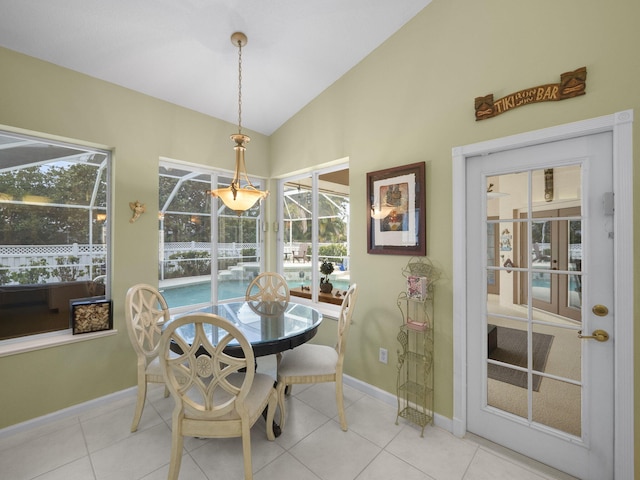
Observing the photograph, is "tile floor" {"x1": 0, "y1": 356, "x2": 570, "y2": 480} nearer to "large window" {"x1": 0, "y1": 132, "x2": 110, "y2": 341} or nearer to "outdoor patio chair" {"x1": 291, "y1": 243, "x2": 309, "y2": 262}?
"large window" {"x1": 0, "y1": 132, "x2": 110, "y2": 341}

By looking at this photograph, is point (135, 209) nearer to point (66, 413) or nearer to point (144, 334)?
point (144, 334)

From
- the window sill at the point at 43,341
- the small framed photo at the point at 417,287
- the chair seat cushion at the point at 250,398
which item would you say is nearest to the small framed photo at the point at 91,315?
the window sill at the point at 43,341

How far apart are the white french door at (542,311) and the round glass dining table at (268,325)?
1.19 m

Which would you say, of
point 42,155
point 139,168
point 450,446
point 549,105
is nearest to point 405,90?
point 549,105

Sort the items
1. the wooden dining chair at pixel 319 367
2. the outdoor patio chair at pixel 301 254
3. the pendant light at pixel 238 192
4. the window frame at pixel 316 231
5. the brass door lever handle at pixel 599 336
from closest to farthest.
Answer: the brass door lever handle at pixel 599 336, the pendant light at pixel 238 192, the wooden dining chair at pixel 319 367, the window frame at pixel 316 231, the outdoor patio chair at pixel 301 254

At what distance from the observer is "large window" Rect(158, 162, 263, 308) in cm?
298

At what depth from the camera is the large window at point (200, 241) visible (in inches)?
117

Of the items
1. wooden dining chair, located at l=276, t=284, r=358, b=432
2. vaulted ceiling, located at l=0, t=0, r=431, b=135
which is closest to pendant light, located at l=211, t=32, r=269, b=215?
vaulted ceiling, located at l=0, t=0, r=431, b=135

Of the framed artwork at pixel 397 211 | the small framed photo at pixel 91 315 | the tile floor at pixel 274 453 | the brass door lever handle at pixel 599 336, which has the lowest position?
the tile floor at pixel 274 453

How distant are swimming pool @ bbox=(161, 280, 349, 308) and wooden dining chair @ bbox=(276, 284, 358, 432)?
94 centimetres

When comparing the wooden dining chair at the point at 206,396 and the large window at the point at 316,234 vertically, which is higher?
the large window at the point at 316,234

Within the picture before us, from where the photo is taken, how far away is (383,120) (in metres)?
2.52

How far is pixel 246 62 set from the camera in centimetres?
246

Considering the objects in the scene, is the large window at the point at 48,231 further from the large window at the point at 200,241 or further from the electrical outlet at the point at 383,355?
the electrical outlet at the point at 383,355
